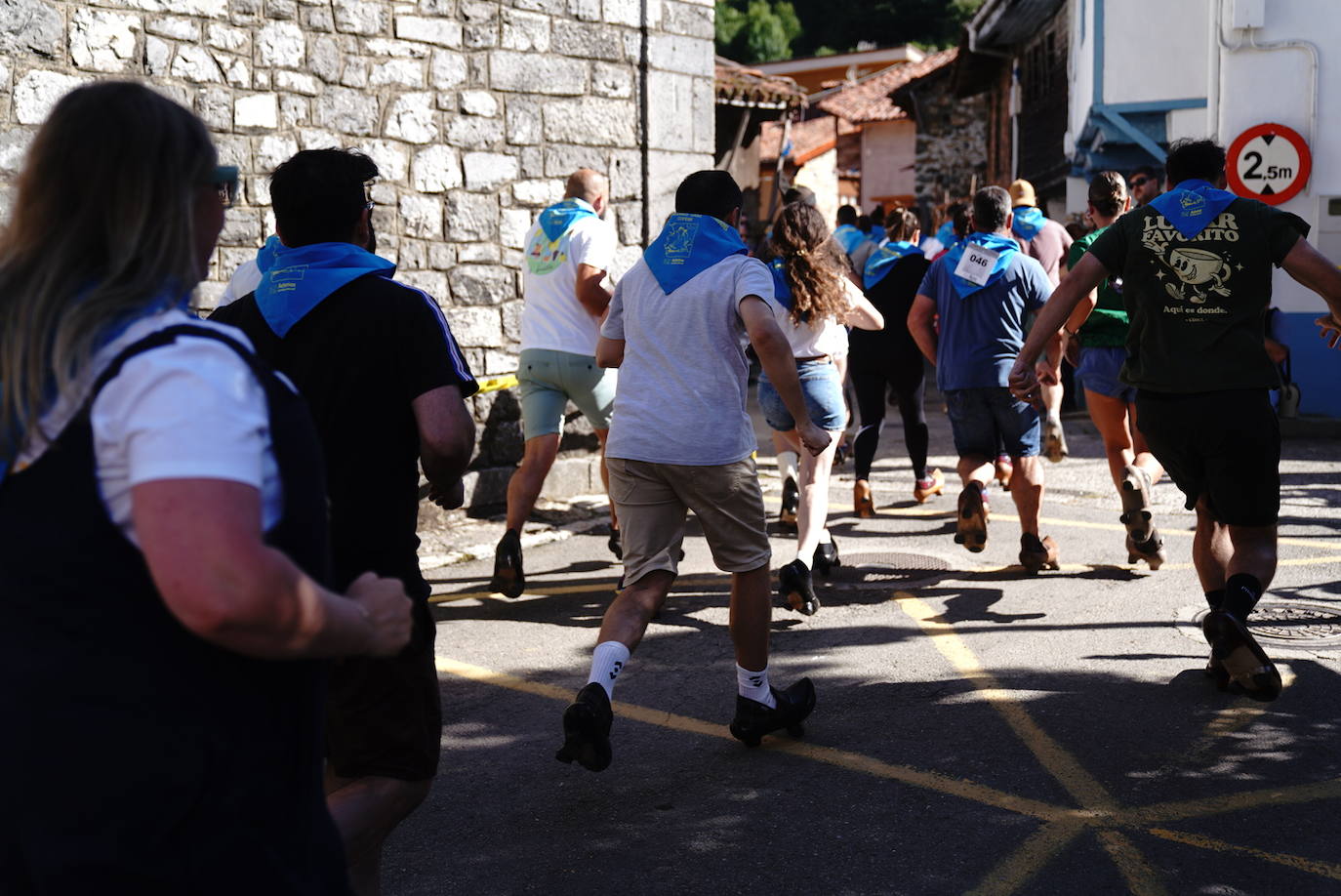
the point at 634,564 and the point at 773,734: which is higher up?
the point at 634,564

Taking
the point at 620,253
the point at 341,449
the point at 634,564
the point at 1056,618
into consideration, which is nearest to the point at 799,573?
the point at 1056,618

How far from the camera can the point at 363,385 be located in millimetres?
2883

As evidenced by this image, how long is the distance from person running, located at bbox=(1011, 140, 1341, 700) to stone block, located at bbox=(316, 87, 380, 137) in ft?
15.2

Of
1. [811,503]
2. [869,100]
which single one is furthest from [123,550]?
[869,100]

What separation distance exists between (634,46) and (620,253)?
1.38 meters

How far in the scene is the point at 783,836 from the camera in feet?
12.2

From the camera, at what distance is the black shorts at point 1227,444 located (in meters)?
4.74

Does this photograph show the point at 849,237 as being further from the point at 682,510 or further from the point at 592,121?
the point at 682,510

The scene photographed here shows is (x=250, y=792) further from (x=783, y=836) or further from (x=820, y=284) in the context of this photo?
(x=820, y=284)

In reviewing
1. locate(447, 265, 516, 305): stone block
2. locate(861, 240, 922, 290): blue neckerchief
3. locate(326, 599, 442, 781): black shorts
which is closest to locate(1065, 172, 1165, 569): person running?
locate(861, 240, 922, 290): blue neckerchief

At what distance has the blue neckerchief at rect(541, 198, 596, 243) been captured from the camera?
6.69m

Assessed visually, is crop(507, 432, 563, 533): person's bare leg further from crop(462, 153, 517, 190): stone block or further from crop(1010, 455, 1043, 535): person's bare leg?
crop(462, 153, 517, 190): stone block

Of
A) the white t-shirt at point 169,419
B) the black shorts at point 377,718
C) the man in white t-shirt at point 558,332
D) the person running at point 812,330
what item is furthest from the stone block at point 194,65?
the white t-shirt at point 169,419

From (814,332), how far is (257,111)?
11.3 feet
